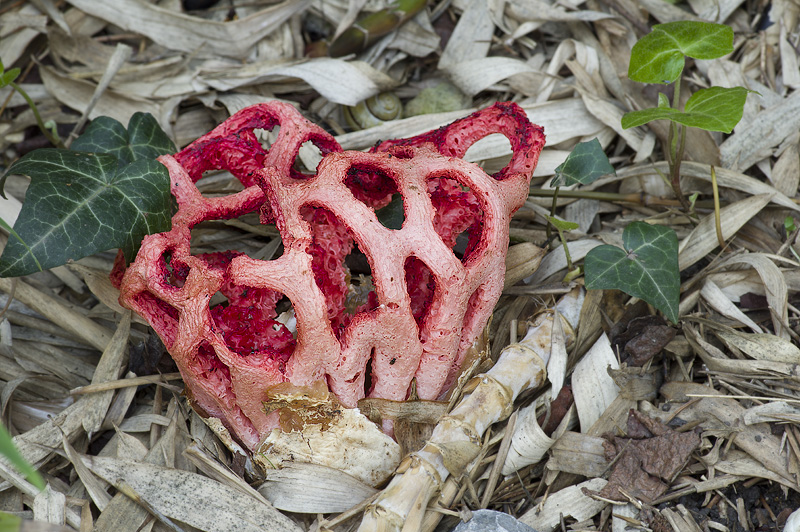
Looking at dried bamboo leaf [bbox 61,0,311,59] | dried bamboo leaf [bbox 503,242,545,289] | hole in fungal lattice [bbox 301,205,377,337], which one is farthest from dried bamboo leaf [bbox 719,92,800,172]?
dried bamboo leaf [bbox 61,0,311,59]

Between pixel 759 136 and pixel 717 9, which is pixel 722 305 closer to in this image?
pixel 759 136

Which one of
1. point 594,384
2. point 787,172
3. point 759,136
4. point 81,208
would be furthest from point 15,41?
point 787,172

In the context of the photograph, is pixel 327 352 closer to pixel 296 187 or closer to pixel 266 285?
pixel 266 285

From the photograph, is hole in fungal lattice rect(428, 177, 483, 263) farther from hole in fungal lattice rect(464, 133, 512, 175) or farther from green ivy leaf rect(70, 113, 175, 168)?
green ivy leaf rect(70, 113, 175, 168)

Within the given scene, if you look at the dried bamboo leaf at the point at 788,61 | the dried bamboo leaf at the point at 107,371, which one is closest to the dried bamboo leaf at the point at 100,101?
the dried bamboo leaf at the point at 107,371

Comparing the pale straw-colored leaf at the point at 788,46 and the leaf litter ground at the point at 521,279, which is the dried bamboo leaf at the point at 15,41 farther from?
the pale straw-colored leaf at the point at 788,46

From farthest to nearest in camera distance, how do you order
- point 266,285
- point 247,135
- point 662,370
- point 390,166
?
point 662,370, point 247,135, point 390,166, point 266,285

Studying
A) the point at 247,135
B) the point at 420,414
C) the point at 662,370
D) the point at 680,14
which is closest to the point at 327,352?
the point at 420,414

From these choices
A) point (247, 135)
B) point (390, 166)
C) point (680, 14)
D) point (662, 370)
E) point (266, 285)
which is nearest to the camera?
point (266, 285)
